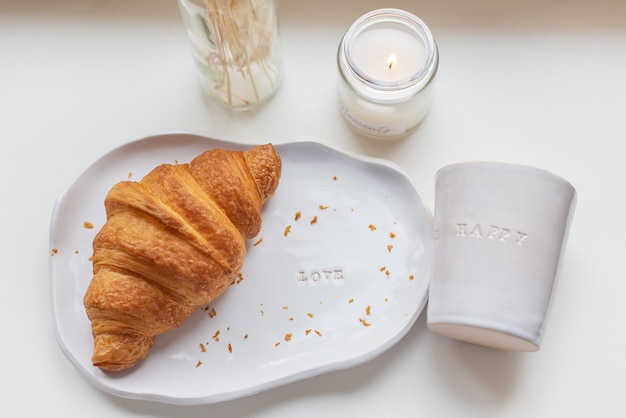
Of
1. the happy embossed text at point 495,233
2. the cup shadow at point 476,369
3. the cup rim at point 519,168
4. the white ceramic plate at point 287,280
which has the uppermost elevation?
the cup rim at point 519,168

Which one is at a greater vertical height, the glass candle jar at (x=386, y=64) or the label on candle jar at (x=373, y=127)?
the glass candle jar at (x=386, y=64)

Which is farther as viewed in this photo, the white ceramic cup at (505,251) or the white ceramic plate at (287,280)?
the white ceramic plate at (287,280)

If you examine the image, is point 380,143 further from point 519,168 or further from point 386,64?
point 519,168

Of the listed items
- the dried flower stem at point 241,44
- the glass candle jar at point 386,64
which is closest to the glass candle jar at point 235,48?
the dried flower stem at point 241,44

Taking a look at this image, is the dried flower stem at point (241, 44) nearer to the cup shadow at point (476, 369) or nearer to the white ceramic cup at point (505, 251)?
the white ceramic cup at point (505, 251)

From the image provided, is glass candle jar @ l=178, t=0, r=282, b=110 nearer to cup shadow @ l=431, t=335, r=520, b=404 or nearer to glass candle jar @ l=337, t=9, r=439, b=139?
glass candle jar @ l=337, t=9, r=439, b=139

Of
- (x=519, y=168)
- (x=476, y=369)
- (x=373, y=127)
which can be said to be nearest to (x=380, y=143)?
(x=373, y=127)
